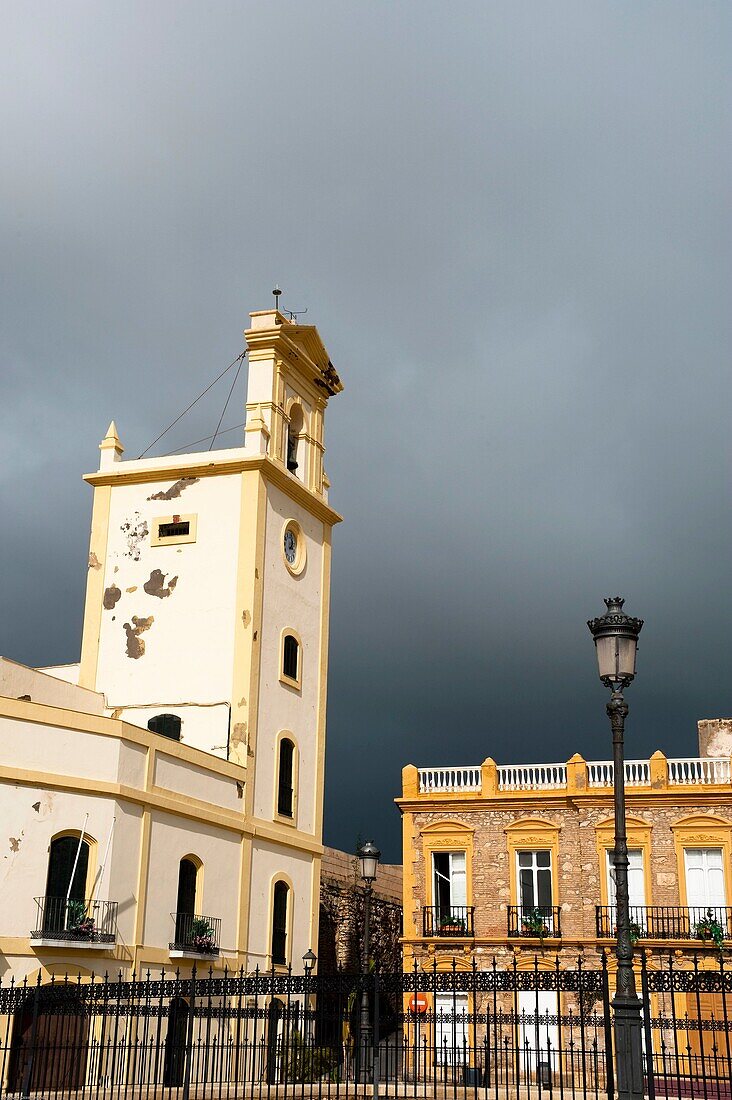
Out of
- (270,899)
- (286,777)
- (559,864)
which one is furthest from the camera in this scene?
(559,864)

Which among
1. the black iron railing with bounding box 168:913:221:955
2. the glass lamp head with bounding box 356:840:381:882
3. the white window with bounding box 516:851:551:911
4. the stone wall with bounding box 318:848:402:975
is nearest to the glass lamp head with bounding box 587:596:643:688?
the glass lamp head with bounding box 356:840:381:882

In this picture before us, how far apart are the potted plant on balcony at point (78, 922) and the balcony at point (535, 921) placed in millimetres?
14489

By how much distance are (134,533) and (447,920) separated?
1411 centimetres

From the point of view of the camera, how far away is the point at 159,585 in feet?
107

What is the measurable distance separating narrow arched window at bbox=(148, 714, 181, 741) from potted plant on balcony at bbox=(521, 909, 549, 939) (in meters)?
11.2

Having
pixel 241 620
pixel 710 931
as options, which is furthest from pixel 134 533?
pixel 710 931

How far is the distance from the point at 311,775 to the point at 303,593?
5.25 meters

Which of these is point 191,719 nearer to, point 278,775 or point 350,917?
point 278,775

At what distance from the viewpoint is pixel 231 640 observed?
103ft

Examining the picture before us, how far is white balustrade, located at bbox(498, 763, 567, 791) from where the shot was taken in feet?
115

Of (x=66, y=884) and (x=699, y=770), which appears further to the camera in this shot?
(x=699, y=770)

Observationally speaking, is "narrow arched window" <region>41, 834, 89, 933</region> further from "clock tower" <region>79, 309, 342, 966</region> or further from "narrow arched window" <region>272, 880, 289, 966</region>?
"narrow arched window" <region>272, 880, 289, 966</region>

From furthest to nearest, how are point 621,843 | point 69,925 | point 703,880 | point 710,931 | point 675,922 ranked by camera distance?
1. point 703,880
2. point 675,922
3. point 710,931
4. point 69,925
5. point 621,843

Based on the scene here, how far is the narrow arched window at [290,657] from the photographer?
33750 millimetres
